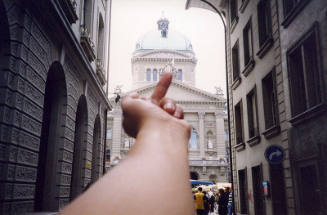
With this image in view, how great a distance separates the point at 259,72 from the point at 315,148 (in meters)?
5.46

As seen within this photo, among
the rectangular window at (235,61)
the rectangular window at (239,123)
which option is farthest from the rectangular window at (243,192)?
the rectangular window at (235,61)

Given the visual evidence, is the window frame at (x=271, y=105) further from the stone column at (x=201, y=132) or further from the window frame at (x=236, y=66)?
the stone column at (x=201, y=132)

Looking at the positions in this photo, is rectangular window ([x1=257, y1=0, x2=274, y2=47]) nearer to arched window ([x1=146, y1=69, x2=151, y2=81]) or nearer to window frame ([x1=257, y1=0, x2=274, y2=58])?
window frame ([x1=257, y1=0, x2=274, y2=58])

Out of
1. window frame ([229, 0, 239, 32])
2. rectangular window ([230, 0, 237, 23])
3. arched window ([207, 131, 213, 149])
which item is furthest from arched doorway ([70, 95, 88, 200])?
arched window ([207, 131, 213, 149])

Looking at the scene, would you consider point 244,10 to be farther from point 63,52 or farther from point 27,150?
point 27,150

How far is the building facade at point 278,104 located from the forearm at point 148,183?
7.71 m

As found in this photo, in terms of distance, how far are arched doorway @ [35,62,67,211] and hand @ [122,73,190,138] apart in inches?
328

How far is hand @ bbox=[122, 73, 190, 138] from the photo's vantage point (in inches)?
A: 70.2

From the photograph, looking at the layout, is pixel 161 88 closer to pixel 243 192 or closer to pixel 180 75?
pixel 243 192

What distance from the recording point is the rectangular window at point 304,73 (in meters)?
9.35

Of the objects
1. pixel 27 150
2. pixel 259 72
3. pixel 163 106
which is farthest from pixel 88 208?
pixel 259 72

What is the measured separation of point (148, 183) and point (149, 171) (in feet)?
0.21

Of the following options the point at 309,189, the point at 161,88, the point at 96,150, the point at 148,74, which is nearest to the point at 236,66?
the point at 96,150

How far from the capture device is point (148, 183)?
4.93 ft
